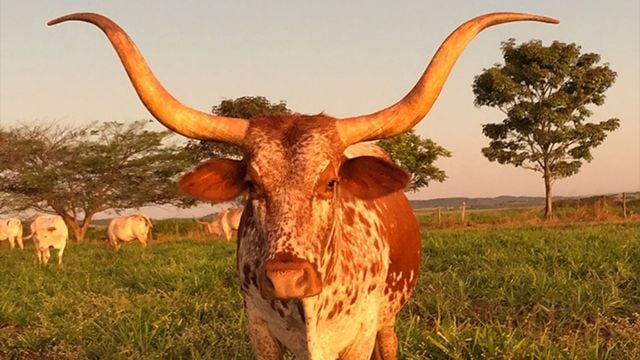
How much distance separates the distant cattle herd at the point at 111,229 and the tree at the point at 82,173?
929 centimetres

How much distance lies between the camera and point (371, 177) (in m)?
3.53

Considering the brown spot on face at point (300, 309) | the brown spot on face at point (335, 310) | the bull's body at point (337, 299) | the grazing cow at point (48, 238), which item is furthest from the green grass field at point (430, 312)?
the grazing cow at point (48, 238)

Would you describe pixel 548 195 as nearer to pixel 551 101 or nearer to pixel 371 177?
pixel 551 101

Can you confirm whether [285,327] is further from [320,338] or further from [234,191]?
[234,191]

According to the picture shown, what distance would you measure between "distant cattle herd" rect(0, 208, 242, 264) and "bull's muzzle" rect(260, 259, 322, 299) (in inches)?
659

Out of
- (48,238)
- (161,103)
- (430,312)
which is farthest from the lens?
(48,238)

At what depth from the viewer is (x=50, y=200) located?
3878 centimetres

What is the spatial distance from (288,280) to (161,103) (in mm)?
1165

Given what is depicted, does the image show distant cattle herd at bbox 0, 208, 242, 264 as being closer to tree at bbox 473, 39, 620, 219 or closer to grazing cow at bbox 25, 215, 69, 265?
grazing cow at bbox 25, 215, 69, 265

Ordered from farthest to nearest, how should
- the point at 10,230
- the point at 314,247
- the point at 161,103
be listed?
the point at 10,230 → the point at 161,103 → the point at 314,247

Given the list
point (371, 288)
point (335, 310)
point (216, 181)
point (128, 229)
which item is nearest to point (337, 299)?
point (335, 310)

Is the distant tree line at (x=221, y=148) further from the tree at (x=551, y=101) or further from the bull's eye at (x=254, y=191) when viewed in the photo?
the bull's eye at (x=254, y=191)

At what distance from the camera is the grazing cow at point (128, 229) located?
26.1 meters

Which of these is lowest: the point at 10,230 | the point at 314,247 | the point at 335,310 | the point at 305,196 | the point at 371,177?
the point at 10,230
